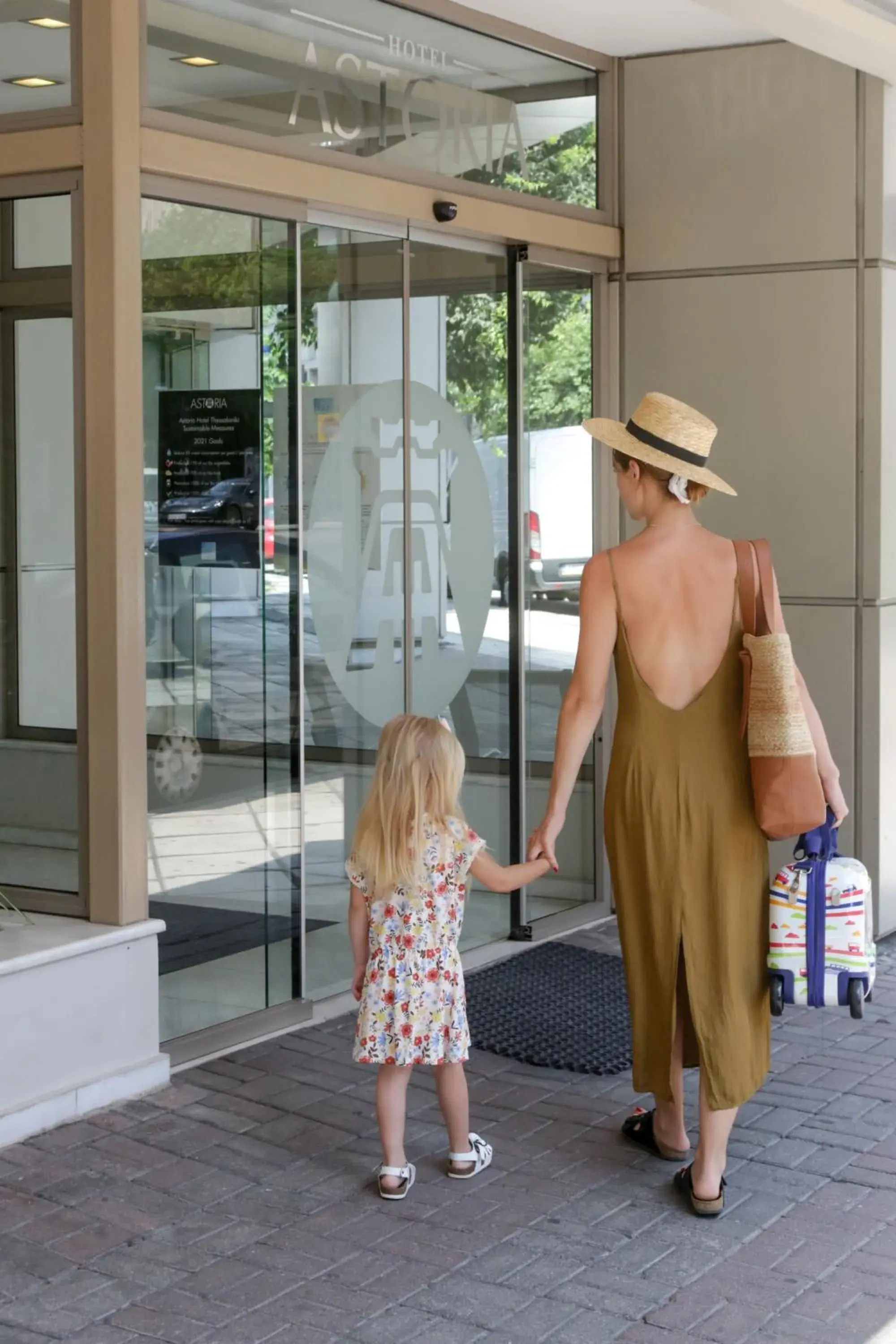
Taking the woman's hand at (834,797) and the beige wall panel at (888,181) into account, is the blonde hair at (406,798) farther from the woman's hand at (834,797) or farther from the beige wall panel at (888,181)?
the beige wall panel at (888,181)

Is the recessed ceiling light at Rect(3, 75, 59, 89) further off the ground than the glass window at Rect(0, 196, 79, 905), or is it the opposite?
the recessed ceiling light at Rect(3, 75, 59, 89)

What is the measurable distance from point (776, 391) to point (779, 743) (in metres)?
3.39

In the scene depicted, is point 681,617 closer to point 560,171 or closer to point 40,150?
point 40,150

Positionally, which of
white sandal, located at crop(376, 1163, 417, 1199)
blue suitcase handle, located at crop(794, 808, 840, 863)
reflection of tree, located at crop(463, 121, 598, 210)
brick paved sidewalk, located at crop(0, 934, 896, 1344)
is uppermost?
reflection of tree, located at crop(463, 121, 598, 210)

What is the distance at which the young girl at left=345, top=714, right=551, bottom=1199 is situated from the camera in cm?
426

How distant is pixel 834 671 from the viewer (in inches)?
281

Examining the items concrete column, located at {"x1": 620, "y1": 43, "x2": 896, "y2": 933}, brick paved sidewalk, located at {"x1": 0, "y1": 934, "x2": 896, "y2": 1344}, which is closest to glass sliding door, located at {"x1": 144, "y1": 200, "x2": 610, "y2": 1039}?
concrete column, located at {"x1": 620, "y1": 43, "x2": 896, "y2": 933}

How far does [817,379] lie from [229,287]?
2668 millimetres

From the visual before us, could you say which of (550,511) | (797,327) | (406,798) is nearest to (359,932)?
(406,798)

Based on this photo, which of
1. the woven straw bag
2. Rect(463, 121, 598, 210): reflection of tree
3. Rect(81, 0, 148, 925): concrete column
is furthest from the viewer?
Rect(463, 121, 598, 210): reflection of tree

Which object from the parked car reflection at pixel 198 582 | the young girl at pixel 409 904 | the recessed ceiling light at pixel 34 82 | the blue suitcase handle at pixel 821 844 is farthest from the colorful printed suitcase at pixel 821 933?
the recessed ceiling light at pixel 34 82

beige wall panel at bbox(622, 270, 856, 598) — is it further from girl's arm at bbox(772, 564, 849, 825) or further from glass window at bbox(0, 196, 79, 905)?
glass window at bbox(0, 196, 79, 905)

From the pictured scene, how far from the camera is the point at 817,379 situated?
714cm

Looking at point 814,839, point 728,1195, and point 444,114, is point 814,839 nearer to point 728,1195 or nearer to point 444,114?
point 728,1195
